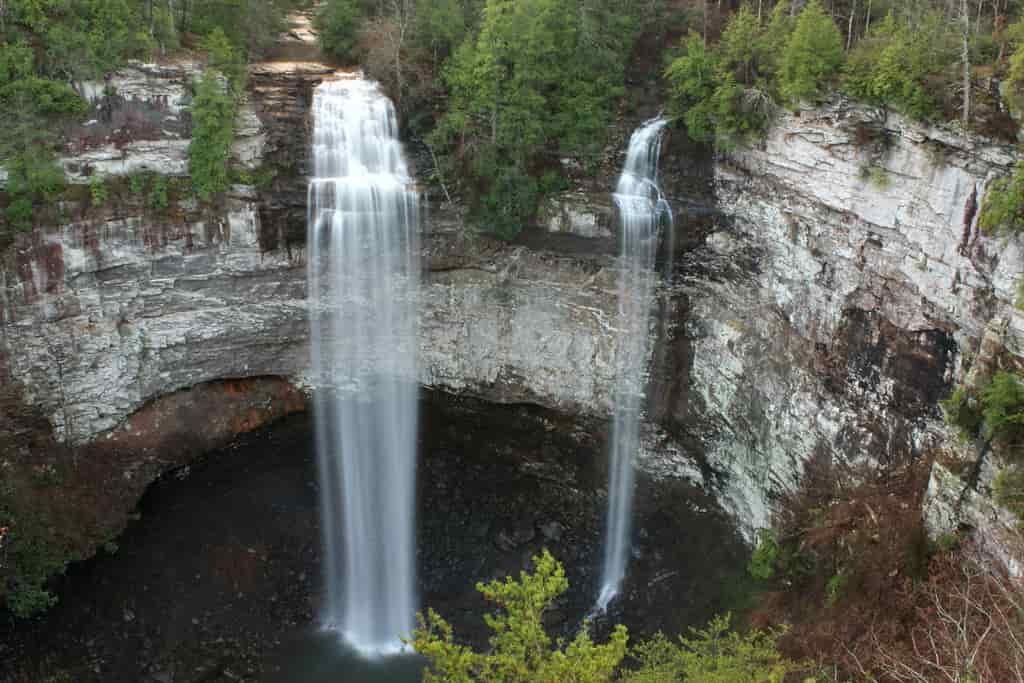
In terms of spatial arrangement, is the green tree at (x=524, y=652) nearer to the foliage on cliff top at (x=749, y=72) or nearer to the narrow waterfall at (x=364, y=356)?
the narrow waterfall at (x=364, y=356)

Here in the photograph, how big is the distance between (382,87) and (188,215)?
17.5ft

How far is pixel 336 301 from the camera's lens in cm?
1980

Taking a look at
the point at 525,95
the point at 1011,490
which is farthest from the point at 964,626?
the point at 525,95

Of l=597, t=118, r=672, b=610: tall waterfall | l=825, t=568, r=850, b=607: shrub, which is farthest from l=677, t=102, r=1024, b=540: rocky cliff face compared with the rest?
l=825, t=568, r=850, b=607: shrub

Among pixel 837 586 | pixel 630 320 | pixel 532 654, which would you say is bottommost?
pixel 837 586

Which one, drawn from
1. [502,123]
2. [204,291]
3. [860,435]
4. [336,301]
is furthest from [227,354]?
[860,435]

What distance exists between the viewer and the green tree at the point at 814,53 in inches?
598

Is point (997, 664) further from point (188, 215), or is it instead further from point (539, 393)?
point (188, 215)

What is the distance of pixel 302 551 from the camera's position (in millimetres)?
20469

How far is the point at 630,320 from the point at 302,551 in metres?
9.86

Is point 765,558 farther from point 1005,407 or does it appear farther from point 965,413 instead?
point 1005,407

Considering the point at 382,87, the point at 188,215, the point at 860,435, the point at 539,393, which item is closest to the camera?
the point at 860,435

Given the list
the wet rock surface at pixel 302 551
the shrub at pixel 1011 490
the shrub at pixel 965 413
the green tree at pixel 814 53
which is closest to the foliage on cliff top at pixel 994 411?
the shrub at pixel 965 413

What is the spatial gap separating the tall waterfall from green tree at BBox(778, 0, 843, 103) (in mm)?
3350
